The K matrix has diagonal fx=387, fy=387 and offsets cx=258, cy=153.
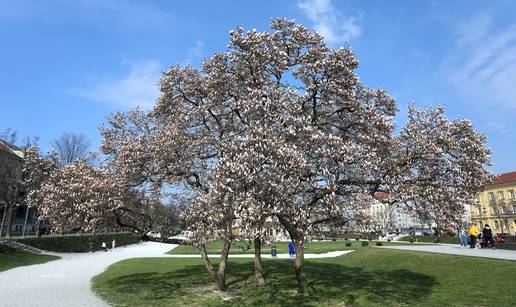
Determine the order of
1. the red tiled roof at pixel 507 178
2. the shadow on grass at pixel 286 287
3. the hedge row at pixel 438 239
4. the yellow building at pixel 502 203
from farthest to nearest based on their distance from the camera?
1. the red tiled roof at pixel 507 178
2. the yellow building at pixel 502 203
3. the hedge row at pixel 438 239
4. the shadow on grass at pixel 286 287

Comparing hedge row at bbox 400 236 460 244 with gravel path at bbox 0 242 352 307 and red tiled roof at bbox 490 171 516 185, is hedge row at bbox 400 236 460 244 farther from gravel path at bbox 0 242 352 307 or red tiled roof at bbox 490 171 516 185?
red tiled roof at bbox 490 171 516 185

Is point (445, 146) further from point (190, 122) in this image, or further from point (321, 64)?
point (190, 122)

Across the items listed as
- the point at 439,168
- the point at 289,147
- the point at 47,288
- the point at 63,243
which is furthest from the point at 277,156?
the point at 63,243

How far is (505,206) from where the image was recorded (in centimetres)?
9962

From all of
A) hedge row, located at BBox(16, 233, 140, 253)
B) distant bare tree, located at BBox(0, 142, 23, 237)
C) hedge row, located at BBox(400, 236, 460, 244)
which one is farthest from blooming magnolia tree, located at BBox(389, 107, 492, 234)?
distant bare tree, located at BBox(0, 142, 23, 237)

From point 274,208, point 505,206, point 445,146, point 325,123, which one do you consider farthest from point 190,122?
point 505,206

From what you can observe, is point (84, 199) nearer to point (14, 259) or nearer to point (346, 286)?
point (346, 286)

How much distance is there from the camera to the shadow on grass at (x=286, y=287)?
1867 centimetres

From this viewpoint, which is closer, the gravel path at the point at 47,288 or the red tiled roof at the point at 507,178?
the gravel path at the point at 47,288

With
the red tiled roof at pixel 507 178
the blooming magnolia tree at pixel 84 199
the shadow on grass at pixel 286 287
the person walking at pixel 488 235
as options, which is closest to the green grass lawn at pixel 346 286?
the shadow on grass at pixel 286 287

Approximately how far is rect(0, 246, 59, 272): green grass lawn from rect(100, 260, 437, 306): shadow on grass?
49.7 feet

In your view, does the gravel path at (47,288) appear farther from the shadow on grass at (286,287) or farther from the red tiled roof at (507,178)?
the red tiled roof at (507,178)

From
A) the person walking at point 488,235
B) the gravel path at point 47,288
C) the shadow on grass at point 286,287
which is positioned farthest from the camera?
the person walking at point 488,235

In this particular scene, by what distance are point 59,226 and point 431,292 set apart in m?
18.9
